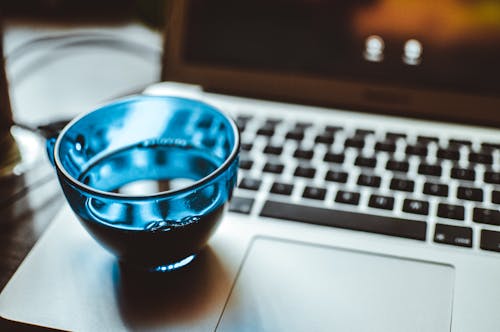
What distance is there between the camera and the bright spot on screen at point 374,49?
0.55m

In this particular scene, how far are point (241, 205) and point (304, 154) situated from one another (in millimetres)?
83

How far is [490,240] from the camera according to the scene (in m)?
0.41

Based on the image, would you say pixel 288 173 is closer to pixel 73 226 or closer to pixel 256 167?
pixel 256 167

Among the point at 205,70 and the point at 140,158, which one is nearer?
the point at 140,158

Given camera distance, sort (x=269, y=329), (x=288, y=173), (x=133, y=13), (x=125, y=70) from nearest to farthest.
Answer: (x=269, y=329) < (x=288, y=173) < (x=125, y=70) < (x=133, y=13)

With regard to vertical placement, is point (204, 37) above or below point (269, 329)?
above

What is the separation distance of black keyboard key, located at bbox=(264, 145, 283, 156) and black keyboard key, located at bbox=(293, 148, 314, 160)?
0.04ft

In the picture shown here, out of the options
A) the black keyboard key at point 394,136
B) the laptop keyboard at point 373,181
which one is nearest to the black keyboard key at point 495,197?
the laptop keyboard at point 373,181

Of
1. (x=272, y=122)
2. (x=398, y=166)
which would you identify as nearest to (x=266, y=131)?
(x=272, y=122)

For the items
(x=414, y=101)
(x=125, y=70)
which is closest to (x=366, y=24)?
(x=414, y=101)

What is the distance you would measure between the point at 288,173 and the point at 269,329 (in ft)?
0.52

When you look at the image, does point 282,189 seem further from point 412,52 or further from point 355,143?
point 412,52

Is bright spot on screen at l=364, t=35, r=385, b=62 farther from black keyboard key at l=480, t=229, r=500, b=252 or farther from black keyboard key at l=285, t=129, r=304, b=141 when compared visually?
black keyboard key at l=480, t=229, r=500, b=252

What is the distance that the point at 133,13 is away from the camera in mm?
821
